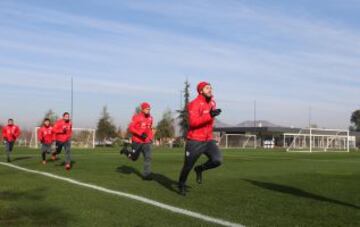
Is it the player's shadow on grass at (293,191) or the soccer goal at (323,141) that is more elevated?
the soccer goal at (323,141)

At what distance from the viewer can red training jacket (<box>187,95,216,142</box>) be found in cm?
968

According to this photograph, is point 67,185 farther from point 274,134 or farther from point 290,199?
point 274,134

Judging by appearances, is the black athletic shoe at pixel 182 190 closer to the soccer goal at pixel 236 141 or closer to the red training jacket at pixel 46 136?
the red training jacket at pixel 46 136

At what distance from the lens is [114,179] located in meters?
13.2

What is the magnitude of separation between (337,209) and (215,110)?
2637 mm

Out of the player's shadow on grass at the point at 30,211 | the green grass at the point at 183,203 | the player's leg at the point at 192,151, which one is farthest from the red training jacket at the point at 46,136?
the player's leg at the point at 192,151

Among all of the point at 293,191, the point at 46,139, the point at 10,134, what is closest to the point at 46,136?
the point at 46,139

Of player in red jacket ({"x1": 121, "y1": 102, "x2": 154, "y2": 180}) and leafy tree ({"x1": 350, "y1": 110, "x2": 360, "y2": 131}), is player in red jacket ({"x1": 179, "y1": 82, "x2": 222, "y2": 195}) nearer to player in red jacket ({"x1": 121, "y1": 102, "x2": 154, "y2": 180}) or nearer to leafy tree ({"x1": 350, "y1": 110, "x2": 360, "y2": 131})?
player in red jacket ({"x1": 121, "y1": 102, "x2": 154, "y2": 180})

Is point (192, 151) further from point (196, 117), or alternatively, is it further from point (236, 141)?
point (236, 141)

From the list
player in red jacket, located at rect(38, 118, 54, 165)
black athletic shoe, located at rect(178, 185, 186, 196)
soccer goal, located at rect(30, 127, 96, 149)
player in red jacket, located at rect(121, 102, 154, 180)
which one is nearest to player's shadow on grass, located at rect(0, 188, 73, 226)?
black athletic shoe, located at rect(178, 185, 186, 196)

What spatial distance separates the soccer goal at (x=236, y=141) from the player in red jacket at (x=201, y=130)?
59.8m

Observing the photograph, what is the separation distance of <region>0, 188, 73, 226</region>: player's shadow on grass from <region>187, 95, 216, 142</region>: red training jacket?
276 centimetres

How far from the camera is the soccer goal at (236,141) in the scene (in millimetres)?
70750

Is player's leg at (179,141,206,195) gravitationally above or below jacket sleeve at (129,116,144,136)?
below
